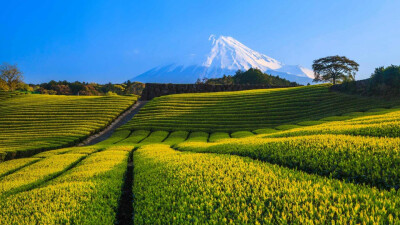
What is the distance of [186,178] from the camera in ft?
27.2

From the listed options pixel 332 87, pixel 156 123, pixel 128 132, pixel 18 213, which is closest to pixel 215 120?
pixel 156 123

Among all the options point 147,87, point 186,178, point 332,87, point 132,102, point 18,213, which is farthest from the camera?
point 147,87

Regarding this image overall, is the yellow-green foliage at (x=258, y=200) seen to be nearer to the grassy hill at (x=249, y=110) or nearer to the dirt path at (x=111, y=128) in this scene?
the grassy hill at (x=249, y=110)

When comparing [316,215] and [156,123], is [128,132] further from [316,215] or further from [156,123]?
[316,215]

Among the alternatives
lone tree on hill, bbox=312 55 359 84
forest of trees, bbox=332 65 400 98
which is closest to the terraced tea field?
forest of trees, bbox=332 65 400 98

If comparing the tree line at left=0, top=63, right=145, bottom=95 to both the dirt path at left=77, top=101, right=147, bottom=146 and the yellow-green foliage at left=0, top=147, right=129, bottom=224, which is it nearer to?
the dirt path at left=77, top=101, right=147, bottom=146

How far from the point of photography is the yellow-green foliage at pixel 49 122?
1167 inches

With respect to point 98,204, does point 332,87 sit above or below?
above

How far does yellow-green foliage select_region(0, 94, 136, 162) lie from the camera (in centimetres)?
2964

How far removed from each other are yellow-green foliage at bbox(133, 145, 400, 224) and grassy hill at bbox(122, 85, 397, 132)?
27080 millimetres

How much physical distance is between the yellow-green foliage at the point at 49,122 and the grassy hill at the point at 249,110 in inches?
295

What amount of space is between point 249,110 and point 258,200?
37721mm

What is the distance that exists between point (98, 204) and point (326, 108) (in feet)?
127

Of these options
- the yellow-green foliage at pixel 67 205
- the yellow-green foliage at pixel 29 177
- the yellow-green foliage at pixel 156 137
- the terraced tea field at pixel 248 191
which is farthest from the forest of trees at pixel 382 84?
the yellow-green foliage at pixel 29 177
